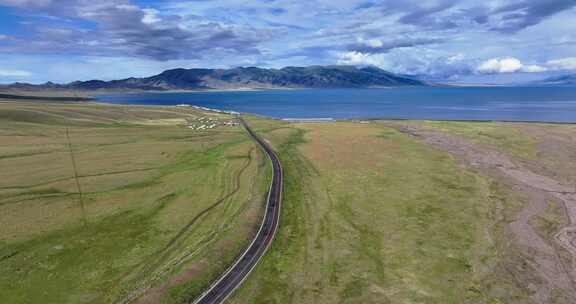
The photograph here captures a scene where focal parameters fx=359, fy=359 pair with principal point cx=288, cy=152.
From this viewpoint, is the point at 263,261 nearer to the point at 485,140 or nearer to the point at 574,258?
the point at 574,258

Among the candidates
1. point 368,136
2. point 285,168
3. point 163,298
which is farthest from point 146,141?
point 163,298

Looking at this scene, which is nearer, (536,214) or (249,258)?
(249,258)

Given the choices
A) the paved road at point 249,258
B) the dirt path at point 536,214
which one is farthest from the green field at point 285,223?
the paved road at point 249,258

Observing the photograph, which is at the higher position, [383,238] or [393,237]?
[393,237]

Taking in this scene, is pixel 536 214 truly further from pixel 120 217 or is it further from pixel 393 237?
pixel 120 217

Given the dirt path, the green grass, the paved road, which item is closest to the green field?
the green grass

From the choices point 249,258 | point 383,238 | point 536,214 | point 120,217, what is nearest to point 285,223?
point 249,258

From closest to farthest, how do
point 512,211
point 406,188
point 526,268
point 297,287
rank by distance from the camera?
point 297,287 → point 526,268 → point 512,211 → point 406,188
